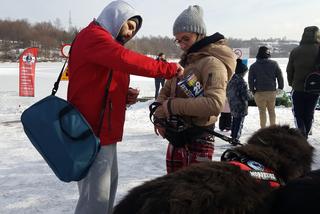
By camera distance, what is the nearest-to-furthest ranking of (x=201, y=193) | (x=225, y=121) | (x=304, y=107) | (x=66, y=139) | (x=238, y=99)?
(x=201, y=193) < (x=66, y=139) < (x=304, y=107) < (x=238, y=99) < (x=225, y=121)

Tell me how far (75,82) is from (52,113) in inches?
9.7

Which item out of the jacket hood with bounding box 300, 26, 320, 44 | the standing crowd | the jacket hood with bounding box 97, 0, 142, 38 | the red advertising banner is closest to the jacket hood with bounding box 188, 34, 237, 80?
the standing crowd

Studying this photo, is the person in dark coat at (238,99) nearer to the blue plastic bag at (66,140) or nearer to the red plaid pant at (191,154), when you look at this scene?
the red plaid pant at (191,154)

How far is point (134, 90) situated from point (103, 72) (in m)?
0.37

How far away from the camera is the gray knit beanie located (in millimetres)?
2510

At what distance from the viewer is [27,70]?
14.4 meters

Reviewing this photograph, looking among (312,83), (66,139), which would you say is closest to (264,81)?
(312,83)

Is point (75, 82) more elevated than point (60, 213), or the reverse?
point (75, 82)

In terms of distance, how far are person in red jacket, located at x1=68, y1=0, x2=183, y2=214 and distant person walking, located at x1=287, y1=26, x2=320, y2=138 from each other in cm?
369

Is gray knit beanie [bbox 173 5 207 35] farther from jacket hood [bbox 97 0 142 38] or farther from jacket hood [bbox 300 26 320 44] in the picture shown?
jacket hood [bbox 300 26 320 44]

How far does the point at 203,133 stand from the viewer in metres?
2.49

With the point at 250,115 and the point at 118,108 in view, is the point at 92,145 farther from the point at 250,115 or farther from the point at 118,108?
the point at 250,115

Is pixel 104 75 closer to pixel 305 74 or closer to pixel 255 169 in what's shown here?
pixel 255 169

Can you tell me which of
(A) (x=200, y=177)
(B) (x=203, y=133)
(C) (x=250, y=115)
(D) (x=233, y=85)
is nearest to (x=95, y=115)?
(B) (x=203, y=133)
